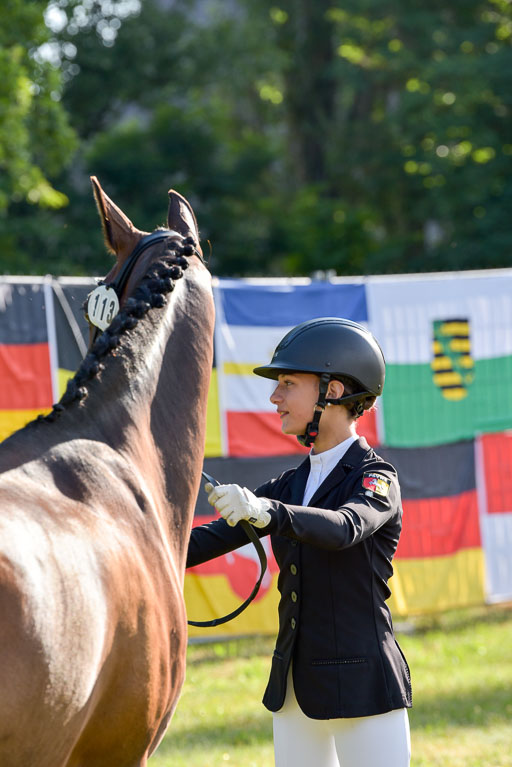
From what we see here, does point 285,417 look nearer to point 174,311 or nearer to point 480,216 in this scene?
point 174,311

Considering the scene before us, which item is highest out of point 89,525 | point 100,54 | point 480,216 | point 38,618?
point 100,54

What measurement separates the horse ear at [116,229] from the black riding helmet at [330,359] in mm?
577

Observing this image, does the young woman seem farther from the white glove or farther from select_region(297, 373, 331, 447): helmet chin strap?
the white glove

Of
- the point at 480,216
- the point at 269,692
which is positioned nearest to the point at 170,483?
the point at 269,692

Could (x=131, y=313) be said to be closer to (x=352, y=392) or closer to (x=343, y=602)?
(x=352, y=392)

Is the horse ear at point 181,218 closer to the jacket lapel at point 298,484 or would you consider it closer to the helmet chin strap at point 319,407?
the helmet chin strap at point 319,407

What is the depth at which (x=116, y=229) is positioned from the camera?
2627 mm

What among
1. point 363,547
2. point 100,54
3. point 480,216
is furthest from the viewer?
point 100,54

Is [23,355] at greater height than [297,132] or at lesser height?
lesser

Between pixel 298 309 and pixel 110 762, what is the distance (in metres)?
5.25

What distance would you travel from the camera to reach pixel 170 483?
243 cm

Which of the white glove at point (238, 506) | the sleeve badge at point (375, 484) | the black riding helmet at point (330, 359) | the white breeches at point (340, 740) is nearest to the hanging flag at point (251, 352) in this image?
the black riding helmet at point (330, 359)

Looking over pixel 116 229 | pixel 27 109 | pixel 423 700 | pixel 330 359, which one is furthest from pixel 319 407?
pixel 27 109

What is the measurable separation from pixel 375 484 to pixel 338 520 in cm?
26
